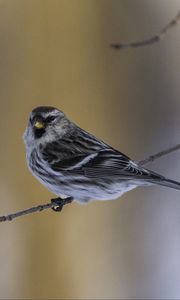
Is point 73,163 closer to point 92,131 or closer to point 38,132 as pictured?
point 38,132

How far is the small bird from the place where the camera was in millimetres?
2381

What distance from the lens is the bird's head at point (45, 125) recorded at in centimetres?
244

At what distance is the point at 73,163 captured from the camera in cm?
246

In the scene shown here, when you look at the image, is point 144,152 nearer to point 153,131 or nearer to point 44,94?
point 153,131

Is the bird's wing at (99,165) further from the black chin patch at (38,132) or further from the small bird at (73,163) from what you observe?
the black chin patch at (38,132)

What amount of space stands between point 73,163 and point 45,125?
18cm

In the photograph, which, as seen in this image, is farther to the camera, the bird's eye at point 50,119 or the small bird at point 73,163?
the bird's eye at point 50,119

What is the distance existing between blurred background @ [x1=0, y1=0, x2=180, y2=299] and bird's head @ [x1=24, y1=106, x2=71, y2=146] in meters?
1.10

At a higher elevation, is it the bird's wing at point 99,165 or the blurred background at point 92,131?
the blurred background at point 92,131

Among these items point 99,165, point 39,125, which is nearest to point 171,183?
point 99,165

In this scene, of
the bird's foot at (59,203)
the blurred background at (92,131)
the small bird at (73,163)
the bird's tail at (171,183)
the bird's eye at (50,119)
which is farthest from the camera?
the blurred background at (92,131)

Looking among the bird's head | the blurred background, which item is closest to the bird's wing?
the bird's head

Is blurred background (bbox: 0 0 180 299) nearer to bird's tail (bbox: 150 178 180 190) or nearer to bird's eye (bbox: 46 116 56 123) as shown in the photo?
bird's eye (bbox: 46 116 56 123)

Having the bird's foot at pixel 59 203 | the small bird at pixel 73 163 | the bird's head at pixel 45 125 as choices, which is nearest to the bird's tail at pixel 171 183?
the small bird at pixel 73 163
